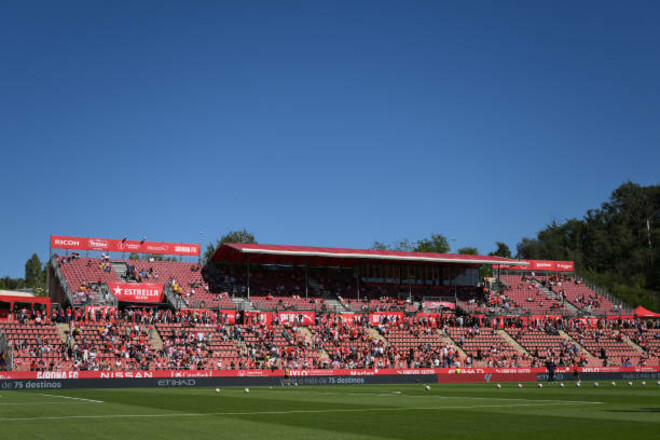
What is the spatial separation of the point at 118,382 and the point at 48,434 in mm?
29024

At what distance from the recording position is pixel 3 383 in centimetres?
3744

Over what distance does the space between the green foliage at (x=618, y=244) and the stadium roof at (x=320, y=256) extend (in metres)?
37.6

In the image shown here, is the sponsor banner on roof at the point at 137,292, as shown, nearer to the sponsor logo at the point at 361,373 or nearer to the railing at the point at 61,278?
the railing at the point at 61,278

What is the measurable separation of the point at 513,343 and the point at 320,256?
61.6 ft

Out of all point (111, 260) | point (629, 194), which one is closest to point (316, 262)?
point (111, 260)

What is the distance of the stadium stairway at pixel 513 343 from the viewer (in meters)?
60.2

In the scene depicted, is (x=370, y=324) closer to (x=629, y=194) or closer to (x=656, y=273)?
(x=656, y=273)

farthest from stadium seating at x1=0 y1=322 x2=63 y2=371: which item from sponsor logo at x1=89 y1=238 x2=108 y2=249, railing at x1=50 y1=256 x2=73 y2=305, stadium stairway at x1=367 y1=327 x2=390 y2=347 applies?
stadium stairway at x1=367 y1=327 x2=390 y2=347

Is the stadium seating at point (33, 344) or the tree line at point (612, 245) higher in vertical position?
the tree line at point (612, 245)

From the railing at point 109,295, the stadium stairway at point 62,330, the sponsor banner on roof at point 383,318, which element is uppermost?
the railing at point 109,295

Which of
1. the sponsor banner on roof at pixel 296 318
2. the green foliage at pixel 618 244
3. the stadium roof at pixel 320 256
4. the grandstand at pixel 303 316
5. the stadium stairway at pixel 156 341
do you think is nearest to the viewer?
the grandstand at pixel 303 316

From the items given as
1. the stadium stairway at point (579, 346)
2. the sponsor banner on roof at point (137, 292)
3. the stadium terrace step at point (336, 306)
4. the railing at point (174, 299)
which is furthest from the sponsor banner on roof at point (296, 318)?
the stadium stairway at point (579, 346)

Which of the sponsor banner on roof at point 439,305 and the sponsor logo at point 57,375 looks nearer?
the sponsor logo at point 57,375

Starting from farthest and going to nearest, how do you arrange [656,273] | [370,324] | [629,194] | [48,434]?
[629,194], [656,273], [370,324], [48,434]
